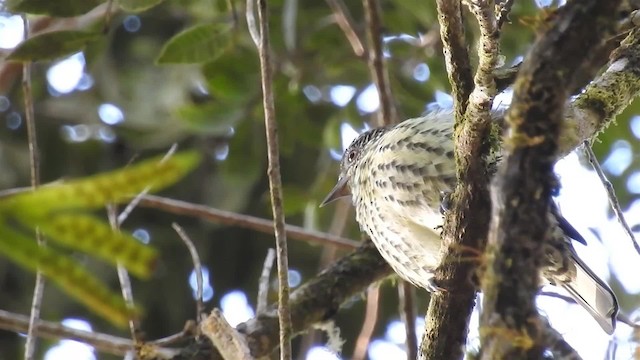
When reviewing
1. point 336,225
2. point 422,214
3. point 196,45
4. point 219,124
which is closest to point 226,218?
point 219,124

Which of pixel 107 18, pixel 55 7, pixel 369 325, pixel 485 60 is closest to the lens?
pixel 485 60

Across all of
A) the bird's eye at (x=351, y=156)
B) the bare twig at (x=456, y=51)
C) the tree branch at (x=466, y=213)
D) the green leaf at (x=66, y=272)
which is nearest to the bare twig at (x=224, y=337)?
the tree branch at (x=466, y=213)

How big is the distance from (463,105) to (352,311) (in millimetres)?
2379

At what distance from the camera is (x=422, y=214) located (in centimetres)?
260

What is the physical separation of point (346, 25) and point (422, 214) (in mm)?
857

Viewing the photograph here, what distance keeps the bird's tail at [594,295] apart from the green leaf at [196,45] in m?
1.11

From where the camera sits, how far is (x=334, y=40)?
344cm

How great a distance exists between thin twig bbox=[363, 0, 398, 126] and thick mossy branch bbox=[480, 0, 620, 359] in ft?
5.82

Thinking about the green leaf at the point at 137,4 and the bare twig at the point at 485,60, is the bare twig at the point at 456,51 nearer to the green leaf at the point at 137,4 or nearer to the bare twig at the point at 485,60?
the bare twig at the point at 485,60

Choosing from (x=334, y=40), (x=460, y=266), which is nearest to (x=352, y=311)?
(x=334, y=40)

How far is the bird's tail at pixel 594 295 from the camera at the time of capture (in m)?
2.43

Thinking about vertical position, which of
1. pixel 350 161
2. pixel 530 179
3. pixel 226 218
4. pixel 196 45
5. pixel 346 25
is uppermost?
pixel 346 25

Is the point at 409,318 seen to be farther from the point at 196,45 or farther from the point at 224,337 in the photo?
the point at 224,337

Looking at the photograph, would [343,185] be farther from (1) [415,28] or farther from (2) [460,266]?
(2) [460,266]
